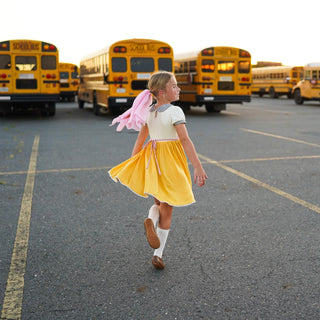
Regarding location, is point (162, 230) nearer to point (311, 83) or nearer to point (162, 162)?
point (162, 162)

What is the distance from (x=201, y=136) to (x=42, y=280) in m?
8.77

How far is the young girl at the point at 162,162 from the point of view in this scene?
335cm

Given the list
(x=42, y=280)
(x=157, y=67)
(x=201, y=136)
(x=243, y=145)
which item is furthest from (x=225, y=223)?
(x=157, y=67)

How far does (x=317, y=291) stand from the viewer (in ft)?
9.99

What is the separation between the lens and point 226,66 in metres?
18.9

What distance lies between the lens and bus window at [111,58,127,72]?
16.5 m

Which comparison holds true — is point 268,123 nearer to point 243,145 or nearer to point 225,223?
point 243,145

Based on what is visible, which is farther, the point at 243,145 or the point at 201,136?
the point at 201,136

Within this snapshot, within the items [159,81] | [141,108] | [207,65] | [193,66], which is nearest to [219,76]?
[207,65]

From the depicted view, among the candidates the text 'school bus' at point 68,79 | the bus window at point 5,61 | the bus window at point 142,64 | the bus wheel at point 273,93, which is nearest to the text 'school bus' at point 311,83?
the bus wheel at point 273,93

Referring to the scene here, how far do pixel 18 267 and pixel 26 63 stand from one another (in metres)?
14.4

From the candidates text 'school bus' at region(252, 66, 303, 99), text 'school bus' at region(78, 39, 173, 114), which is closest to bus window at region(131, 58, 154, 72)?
text 'school bus' at region(78, 39, 173, 114)

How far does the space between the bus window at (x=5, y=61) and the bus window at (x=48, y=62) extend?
1104 mm

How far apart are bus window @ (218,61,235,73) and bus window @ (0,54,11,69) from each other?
756 centimetres
